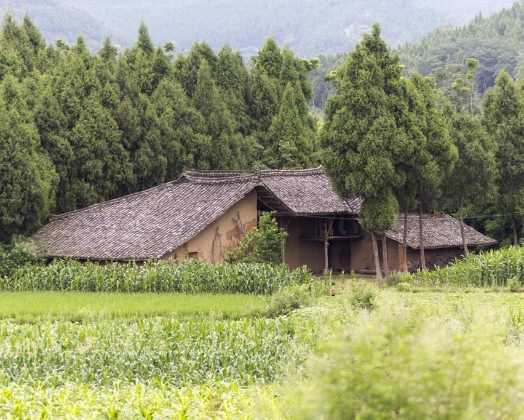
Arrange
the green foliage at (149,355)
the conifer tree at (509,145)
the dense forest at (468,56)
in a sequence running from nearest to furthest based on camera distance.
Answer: the green foliage at (149,355)
the conifer tree at (509,145)
the dense forest at (468,56)

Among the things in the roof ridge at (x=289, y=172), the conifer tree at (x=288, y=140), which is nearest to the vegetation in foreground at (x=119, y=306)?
the roof ridge at (x=289, y=172)

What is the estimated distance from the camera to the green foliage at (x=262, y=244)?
28.1 metres

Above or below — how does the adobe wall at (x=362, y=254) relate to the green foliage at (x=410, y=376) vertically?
above

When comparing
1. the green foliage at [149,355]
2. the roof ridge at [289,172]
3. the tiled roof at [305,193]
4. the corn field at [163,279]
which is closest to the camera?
the green foliage at [149,355]

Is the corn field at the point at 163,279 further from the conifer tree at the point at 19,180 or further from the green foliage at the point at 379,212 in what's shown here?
the green foliage at the point at 379,212

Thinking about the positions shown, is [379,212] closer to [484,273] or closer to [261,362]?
[484,273]

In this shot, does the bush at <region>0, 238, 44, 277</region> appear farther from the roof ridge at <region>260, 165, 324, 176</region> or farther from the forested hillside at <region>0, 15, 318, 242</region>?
the roof ridge at <region>260, 165, 324, 176</region>

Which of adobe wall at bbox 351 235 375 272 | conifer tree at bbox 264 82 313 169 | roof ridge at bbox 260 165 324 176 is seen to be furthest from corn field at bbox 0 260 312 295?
conifer tree at bbox 264 82 313 169

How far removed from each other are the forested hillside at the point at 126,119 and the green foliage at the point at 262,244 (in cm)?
644

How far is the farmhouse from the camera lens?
2781 cm

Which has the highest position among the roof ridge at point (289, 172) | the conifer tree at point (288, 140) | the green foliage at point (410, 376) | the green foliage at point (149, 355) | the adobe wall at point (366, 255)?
the conifer tree at point (288, 140)

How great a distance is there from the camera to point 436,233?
3547cm

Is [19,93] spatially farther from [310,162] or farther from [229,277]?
[310,162]

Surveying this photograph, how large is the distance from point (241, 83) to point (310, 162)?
199 inches
